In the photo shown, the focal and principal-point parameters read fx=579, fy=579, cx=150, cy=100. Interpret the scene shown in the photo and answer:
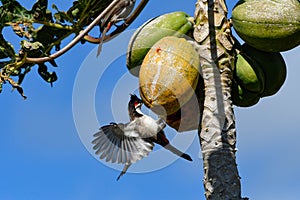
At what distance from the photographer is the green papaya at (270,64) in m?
2.73

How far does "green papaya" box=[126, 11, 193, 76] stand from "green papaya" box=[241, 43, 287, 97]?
1.00 feet

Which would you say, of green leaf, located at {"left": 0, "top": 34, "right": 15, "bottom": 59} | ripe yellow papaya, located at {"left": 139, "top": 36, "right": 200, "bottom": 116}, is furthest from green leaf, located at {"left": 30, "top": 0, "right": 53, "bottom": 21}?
ripe yellow papaya, located at {"left": 139, "top": 36, "right": 200, "bottom": 116}

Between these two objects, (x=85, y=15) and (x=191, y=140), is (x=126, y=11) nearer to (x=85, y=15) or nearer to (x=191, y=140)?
(x=85, y=15)

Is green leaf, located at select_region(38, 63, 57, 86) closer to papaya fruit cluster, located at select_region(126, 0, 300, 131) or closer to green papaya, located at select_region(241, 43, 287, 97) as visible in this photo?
papaya fruit cluster, located at select_region(126, 0, 300, 131)

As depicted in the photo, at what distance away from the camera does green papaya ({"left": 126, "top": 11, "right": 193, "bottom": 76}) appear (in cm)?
269

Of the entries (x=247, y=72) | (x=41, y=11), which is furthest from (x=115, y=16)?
(x=247, y=72)

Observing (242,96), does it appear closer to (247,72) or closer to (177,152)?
(247,72)

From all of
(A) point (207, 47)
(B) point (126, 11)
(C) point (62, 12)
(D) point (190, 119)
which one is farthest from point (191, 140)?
(C) point (62, 12)

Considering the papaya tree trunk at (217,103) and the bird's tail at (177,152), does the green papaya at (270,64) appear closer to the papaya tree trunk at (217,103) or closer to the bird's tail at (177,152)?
the papaya tree trunk at (217,103)

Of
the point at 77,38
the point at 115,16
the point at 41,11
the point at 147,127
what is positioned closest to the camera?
the point at 77,38

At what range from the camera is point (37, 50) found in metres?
2.86

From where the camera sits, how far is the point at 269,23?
8.46ft

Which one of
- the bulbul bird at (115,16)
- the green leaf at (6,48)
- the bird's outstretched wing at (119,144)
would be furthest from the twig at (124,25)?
the bird's outstretched wing at (119,144)

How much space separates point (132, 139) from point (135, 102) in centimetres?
39
